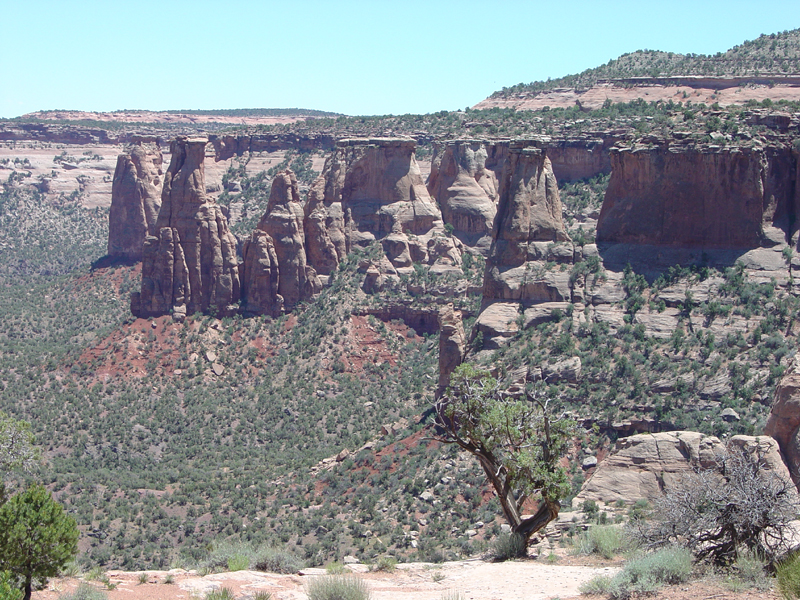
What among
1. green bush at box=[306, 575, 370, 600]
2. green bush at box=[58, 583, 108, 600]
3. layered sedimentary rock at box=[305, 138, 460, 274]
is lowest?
green bush at box=[58, 583, 108, 600]

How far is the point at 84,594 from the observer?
68.6 feet

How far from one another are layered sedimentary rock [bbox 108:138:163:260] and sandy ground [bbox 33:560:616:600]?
72.7m

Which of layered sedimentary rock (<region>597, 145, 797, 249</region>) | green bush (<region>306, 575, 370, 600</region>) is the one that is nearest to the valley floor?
green bush (<region>306, 575, 370, 600</region>)

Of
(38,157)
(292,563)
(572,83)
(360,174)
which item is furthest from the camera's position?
(38,157)

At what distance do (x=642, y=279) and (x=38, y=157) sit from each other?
4097 inches

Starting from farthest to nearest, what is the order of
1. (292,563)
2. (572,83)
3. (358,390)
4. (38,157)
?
(38,157) → (572,83) → (358,390) → (292,563)

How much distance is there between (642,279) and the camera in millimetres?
48469

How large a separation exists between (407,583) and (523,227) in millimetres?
29312

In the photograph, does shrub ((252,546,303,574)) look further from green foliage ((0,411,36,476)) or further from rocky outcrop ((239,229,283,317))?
rocky outcrop ((239,229,283,317))

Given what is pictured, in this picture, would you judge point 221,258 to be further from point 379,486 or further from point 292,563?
point 292,563

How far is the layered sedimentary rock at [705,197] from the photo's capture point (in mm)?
47938

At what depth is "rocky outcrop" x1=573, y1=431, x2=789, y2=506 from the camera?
101 feet

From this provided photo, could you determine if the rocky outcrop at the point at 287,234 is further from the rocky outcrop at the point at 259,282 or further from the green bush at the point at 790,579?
the green bush at the point at 790,579

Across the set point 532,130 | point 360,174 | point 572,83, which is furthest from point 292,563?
point 572,83
